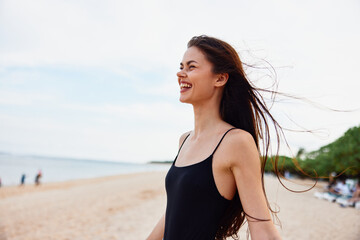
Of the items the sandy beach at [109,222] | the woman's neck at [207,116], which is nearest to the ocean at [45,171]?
the sandy beach at [109,222]

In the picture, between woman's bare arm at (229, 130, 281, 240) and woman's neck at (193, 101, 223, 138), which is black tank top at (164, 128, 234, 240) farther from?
woman's neck at (193, 101, 223, 138)

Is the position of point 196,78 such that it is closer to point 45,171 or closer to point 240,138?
point 240,138

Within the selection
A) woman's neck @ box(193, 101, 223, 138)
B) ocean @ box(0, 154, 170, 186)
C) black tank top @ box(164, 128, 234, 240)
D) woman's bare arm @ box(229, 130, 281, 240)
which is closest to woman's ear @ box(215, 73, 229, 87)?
woman's neck @ box(193, 101, 223, 138)

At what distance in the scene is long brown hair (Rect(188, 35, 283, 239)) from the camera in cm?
160

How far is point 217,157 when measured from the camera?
4.46ft

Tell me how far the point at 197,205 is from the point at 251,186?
309 millimetres

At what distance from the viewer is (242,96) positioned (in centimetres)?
165

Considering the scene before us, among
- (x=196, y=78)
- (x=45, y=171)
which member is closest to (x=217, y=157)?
(x=196, y=78)

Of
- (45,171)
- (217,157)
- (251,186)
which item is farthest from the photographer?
(45,171)

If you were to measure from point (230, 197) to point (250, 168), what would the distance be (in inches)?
9.5

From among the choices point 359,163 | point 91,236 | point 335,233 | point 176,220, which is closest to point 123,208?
point 91,236

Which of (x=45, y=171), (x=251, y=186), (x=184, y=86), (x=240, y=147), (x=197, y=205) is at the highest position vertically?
(x=184, y=86)

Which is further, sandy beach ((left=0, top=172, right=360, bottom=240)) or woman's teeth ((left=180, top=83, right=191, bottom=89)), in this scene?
sandy beach ((left=0, top=172, right=360, bottom=240))

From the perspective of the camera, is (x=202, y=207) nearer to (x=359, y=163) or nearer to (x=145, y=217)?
(x=145, y=217)
